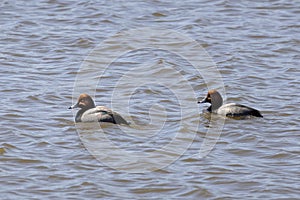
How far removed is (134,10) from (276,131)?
6.96m

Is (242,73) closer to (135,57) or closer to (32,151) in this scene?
(135,57)

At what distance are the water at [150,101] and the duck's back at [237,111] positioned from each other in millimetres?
98

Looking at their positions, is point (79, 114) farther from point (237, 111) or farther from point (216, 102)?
point (237, 111)

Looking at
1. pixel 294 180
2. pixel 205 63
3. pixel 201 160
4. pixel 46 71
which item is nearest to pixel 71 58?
pixel 46 71

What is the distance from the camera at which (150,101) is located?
39.8 feet

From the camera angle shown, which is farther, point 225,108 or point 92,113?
point 225,108

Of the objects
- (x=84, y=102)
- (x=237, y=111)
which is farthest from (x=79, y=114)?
(x=237, y=111)

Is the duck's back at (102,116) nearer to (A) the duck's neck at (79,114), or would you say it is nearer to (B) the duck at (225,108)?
(A) the duck's neck at (79,114)

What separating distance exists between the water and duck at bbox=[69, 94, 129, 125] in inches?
4.7

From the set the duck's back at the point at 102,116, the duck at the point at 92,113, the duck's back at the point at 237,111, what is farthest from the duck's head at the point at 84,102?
the duck's back at the point at 237,111

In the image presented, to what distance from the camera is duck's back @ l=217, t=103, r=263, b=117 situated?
36.5 ft

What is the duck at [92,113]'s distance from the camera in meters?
10.9

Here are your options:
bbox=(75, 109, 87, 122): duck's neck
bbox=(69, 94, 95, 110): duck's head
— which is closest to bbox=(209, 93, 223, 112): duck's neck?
bbox=(69, 94, 95, 110): duck's head

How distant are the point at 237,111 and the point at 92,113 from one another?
6.76 ft
